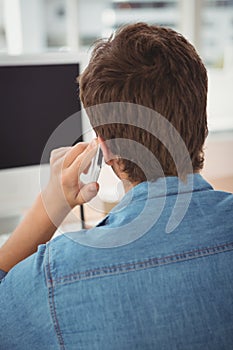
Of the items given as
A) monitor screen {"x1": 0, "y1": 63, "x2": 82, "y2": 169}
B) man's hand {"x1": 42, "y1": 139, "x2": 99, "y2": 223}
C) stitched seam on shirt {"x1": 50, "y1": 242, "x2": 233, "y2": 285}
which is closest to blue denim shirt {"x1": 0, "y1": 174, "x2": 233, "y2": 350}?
stitched seam on shirt {"x1": 50, "y1": 242, "x2": 233, "y2": 285}

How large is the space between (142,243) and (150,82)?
207 mm

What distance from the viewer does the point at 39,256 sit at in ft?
2.07

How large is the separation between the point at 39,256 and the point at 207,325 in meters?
0.23

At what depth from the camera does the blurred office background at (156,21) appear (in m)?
2.17

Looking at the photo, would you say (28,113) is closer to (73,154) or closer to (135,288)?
(73,154)

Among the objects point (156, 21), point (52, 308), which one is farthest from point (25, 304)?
point (156, 21)

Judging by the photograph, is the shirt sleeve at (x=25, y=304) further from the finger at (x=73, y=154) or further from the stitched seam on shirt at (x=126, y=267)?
the finger at (x=73, y=154)

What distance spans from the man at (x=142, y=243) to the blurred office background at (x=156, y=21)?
120 cm

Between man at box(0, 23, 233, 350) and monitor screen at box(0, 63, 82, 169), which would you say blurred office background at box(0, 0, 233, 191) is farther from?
man at box(0, 23, 233, 350)

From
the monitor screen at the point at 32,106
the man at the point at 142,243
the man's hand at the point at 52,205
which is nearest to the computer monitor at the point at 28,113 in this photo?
the monitor screen at the point at 32,106

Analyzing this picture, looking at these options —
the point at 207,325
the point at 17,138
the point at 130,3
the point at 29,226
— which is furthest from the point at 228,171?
the point at 207,325

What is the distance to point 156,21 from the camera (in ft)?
6.39

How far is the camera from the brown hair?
0.64 m

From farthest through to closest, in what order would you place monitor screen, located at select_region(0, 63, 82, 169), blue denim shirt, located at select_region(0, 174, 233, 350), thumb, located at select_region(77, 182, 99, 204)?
monitor screen, located at select_region(0, 63, 82, 169) < thumb, located at select_region(77, 182, 99, 204) < blue denim shirt, located at select_region(0, 174, 233, 350)
